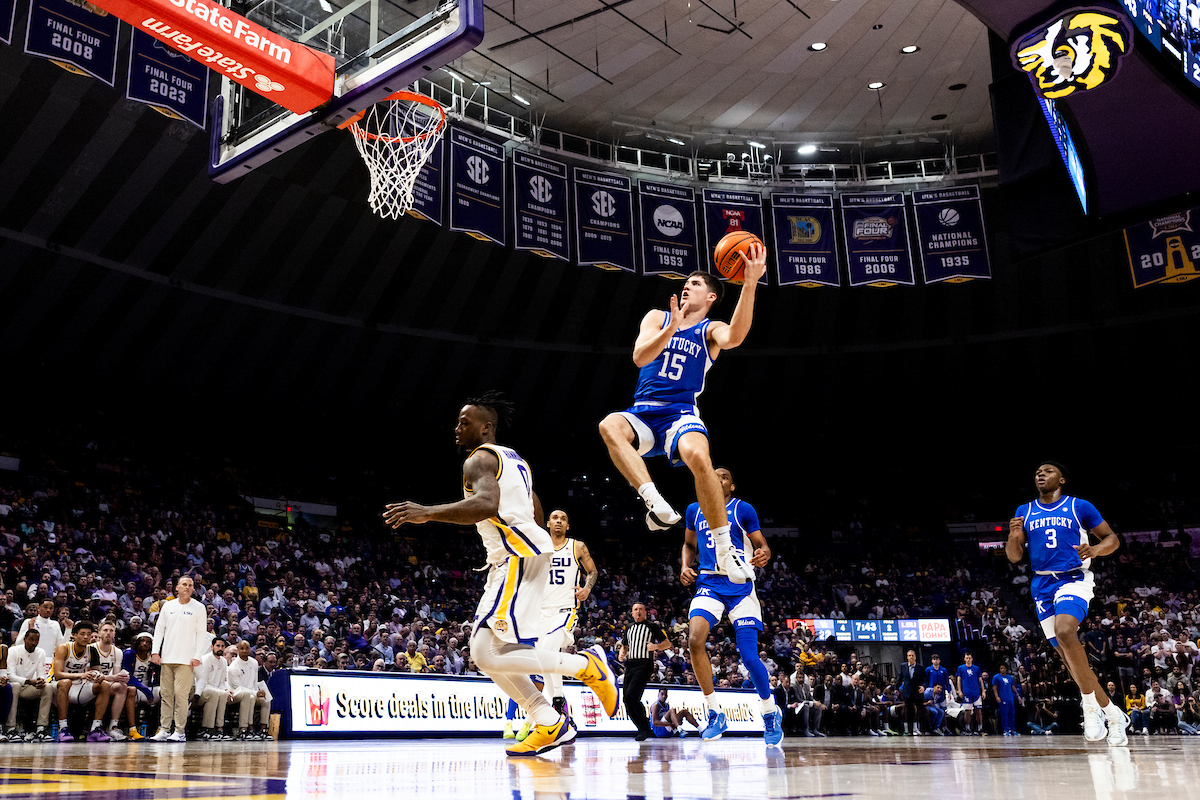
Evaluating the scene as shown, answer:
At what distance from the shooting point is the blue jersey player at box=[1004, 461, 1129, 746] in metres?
7.35

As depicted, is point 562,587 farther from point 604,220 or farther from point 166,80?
point 604,220

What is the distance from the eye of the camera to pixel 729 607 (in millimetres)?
8008

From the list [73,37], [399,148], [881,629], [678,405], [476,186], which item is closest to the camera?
[678,405]

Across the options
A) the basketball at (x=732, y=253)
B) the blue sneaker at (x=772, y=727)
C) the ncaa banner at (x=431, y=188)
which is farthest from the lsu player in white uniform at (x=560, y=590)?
the ncaa banner at (x=431, y=188)

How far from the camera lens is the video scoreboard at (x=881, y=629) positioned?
2409cm

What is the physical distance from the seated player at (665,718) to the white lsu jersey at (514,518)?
26.9 ft

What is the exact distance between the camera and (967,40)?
19016mm

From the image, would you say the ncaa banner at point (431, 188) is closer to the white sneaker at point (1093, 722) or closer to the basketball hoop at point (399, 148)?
the basketball hoop at point (399, 148)

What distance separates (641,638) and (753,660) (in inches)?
94.4

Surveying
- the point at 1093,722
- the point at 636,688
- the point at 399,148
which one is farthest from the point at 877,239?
the point at 1093,722

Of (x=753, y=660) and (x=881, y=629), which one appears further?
(x=881, y=629)

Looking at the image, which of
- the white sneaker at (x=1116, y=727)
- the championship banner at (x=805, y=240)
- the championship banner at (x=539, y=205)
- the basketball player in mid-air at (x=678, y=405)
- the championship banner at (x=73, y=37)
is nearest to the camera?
the basketball player in mid-air at (x=678, y=405)

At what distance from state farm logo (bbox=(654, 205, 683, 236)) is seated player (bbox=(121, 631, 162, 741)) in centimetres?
1301

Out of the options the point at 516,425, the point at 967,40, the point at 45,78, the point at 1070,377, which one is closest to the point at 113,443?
the point at 45,78
